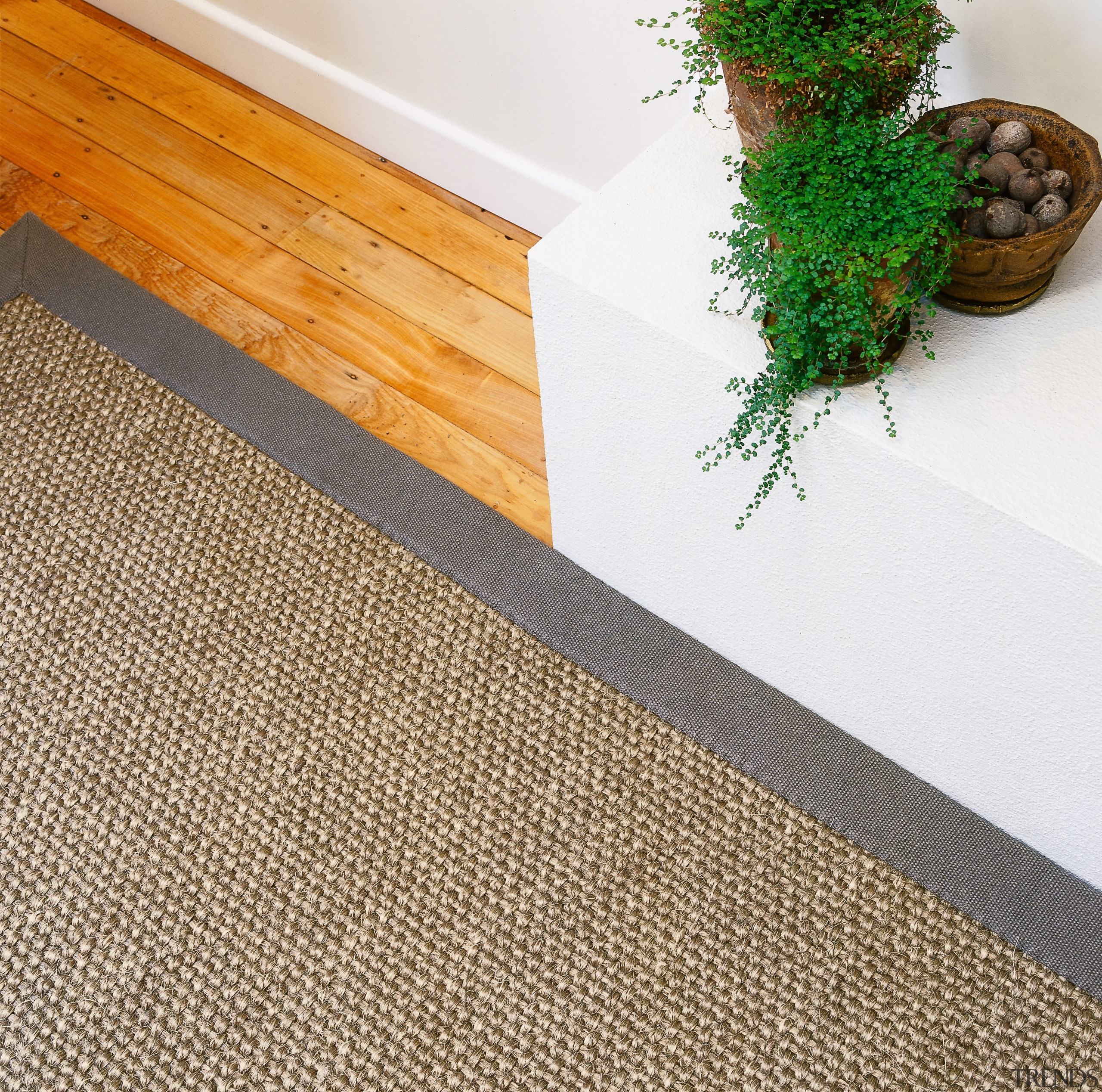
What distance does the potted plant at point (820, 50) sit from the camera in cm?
84

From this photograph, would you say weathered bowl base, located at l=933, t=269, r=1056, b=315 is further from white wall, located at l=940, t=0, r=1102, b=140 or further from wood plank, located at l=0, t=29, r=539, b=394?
wood plank, located at l=0, t=29, r=539, b=394

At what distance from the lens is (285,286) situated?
1745 mm

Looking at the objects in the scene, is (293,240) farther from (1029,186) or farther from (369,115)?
(1029,186)

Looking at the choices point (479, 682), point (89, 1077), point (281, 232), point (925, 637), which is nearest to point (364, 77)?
point (281, 232)

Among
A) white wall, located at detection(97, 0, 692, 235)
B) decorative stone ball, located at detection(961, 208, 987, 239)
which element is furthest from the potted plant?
white wall, located at detection(97, 0, 692, 235)

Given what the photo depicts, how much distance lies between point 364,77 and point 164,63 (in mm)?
506

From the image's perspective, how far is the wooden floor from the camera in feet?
5.27

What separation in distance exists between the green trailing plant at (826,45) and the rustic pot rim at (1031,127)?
0.08 metres

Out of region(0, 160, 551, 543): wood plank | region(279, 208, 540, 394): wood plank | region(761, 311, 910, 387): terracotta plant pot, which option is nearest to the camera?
region(761, 311, 910, 387): terracotta plant pot

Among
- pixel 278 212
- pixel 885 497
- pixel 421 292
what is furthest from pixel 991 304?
pixel 278 212

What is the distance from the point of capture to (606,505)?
4.26 ft

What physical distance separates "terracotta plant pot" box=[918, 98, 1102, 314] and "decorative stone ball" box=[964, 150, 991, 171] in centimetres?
3

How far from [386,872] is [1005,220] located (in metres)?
0.90

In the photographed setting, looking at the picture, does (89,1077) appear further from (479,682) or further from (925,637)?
(925,637)
